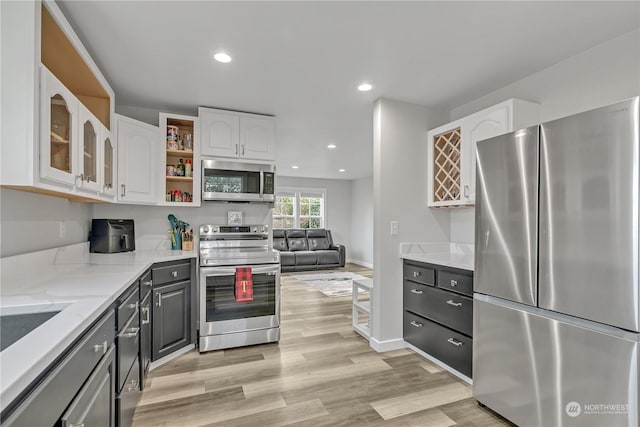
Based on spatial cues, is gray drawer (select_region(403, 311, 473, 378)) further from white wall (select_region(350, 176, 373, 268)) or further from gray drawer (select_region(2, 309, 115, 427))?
white wall (select_region(350, 176, 373, 268))

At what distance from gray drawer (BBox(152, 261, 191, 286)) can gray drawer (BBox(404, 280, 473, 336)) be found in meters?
2.05

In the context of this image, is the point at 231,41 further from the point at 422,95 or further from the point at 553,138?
the point at 553,138

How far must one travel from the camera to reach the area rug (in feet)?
17.3

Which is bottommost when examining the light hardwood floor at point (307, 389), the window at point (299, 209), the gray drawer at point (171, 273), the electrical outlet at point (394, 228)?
the light hardwood floor at point (307, 389)

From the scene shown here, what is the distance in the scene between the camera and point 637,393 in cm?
134

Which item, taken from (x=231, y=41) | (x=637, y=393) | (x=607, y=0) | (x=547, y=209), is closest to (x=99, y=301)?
(x=231, y=41)

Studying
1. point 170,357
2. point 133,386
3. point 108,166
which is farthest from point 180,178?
point 133,386

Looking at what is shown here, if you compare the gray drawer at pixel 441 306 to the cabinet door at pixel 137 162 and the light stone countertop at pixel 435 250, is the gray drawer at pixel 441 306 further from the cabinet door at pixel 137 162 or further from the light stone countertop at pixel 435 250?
the cabinet door at pixel 137 162

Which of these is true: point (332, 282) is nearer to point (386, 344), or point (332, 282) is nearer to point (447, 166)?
point (386, 344)

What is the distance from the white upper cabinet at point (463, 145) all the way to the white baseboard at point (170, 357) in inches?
106

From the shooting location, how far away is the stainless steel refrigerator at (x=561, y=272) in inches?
54.6

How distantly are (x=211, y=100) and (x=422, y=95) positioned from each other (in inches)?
78.7

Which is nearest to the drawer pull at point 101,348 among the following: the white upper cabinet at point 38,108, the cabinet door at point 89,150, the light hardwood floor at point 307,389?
the white upper cabinet at point 38,108

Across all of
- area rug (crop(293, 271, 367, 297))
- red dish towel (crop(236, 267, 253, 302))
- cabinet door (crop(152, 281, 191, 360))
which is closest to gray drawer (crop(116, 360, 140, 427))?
cabinet door (crop(152, 281, 191, 360))
